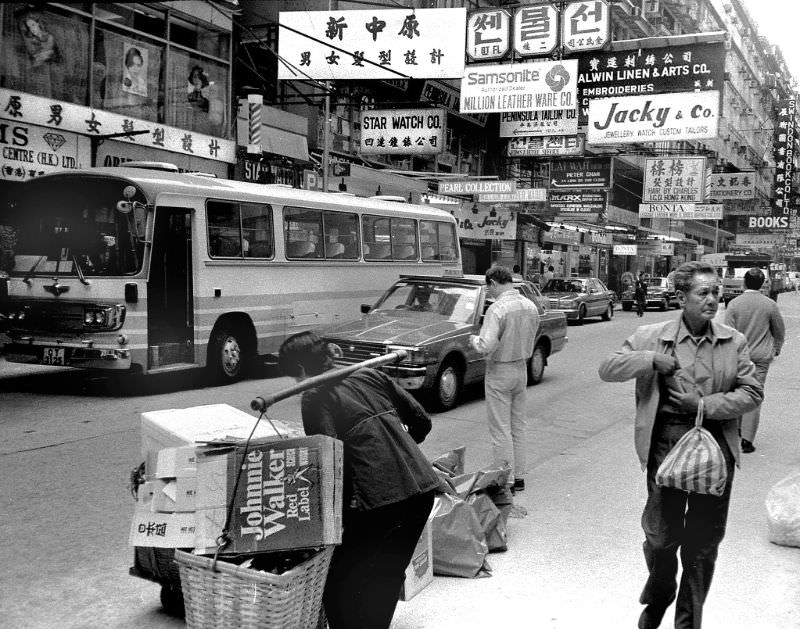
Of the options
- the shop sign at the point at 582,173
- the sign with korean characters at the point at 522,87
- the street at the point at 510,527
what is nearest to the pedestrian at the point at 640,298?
the shop sign at the point at 582,173

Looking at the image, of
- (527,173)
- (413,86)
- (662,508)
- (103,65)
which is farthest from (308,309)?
(527,173)

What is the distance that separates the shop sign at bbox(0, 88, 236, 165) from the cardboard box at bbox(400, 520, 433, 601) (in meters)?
13.7

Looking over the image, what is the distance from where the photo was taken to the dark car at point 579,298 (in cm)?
2719

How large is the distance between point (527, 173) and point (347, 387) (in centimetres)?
3668

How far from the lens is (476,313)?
1114 cm

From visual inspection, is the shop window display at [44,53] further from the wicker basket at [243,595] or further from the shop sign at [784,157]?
the shop sign at [784,157]

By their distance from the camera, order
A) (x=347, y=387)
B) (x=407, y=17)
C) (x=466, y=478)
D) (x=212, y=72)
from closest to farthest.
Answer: (x=347, y=387) → (x=466, y=478) → (x=407, y=17) → (x=212, y=72)

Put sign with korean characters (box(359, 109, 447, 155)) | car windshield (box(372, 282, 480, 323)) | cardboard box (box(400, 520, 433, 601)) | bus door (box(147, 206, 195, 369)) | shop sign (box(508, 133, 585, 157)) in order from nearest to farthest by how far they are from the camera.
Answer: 1. cardboard box (box(400, 520, 433, 601))
2. car windshield (box(372, 282, 480, 323))
3. bus door (box(147, 206, 195, 369))
4. sign with korean characters (box(359, 109, 447, 155))
5. shop sign (box(508, 133, 585, 157))

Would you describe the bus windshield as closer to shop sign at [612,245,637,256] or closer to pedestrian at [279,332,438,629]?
pedestrian at [279,332,438,629]

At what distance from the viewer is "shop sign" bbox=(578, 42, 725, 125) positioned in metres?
17.2

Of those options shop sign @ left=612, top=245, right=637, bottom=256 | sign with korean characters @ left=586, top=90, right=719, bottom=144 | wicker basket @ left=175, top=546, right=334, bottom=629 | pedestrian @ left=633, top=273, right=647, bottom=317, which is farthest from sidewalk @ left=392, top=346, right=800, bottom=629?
shop sign @ left=612, top=245, right=637, bottom=256

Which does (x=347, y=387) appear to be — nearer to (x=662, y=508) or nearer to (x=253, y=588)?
(x=253, y=588)

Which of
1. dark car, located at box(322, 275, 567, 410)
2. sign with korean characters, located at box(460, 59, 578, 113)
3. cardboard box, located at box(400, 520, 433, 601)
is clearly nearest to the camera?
cardboard box, located at box(400, 520, 433, 601)

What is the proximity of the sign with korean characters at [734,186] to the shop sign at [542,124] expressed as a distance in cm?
1620
